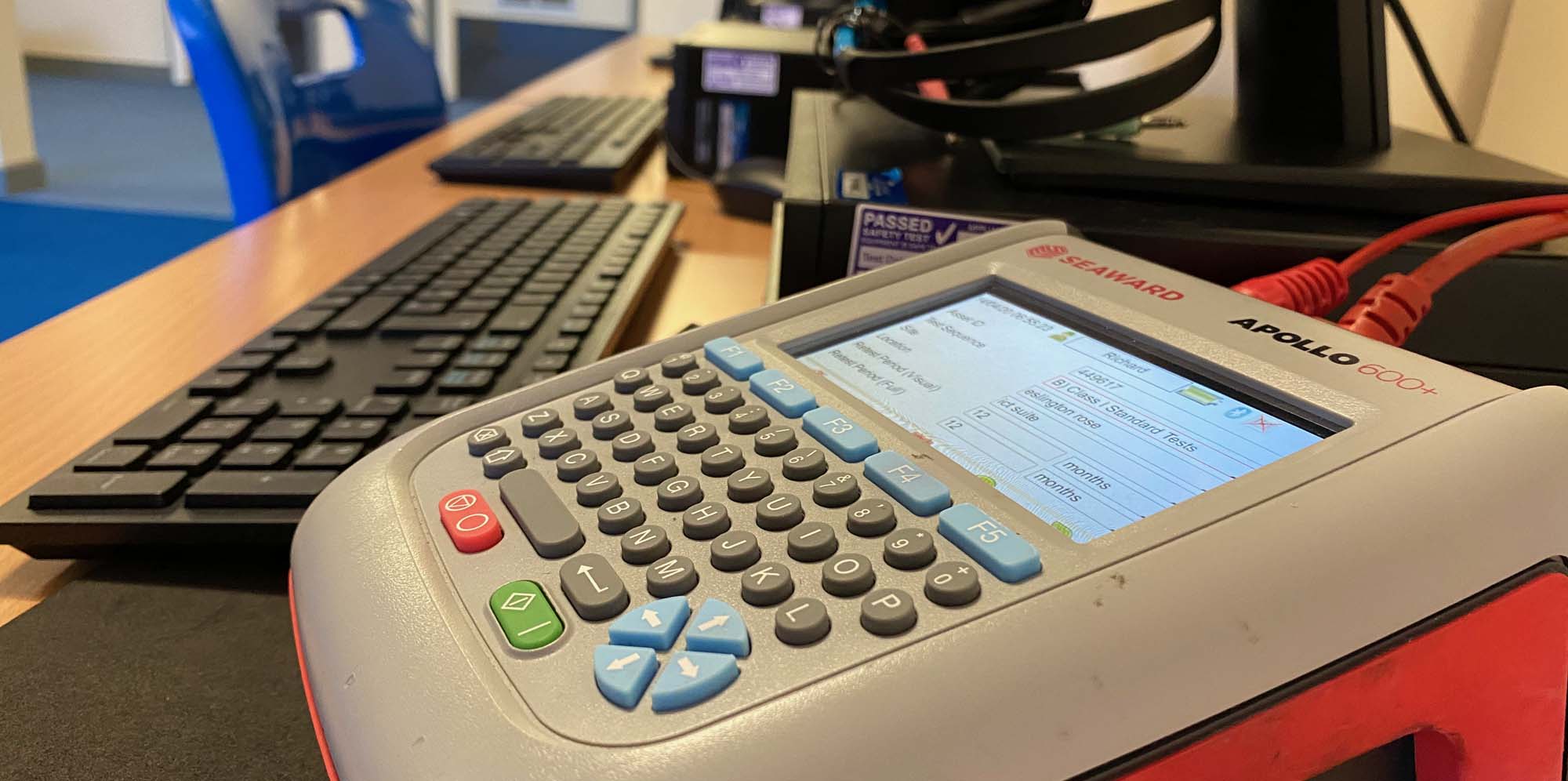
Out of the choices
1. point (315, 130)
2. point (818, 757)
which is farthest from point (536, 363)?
point (315, 130)

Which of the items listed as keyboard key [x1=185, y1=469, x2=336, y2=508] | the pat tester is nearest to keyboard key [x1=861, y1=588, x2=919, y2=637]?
the pat tester

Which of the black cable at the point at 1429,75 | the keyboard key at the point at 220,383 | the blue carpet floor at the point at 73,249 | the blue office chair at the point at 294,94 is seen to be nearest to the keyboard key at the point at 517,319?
the keyboard key at the point at 220,383

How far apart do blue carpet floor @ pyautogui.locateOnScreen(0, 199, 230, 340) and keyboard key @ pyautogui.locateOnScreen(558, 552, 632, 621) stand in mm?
2097

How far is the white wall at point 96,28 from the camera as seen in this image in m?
4.21

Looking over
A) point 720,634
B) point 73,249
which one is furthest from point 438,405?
point 73,249

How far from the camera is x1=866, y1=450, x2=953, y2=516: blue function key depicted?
0.24m

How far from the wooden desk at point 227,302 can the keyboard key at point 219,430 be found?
56mm

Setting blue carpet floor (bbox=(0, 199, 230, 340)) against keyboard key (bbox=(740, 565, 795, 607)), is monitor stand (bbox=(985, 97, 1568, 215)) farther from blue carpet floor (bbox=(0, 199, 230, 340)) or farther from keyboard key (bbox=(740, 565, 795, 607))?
blue carpet floor (bbox=(0, 199, 230, 340))

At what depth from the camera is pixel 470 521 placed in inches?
10.2

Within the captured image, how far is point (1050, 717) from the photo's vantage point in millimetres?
187

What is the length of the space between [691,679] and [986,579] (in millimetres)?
67

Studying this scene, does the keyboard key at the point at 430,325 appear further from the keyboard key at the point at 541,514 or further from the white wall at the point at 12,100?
the white wall at the point at 12,100

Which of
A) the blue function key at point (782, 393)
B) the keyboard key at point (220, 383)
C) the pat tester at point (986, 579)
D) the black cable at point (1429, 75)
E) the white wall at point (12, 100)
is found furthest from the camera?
the white wall at point (12, 100)

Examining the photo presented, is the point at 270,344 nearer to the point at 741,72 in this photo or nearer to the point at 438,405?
the point at 438,405
